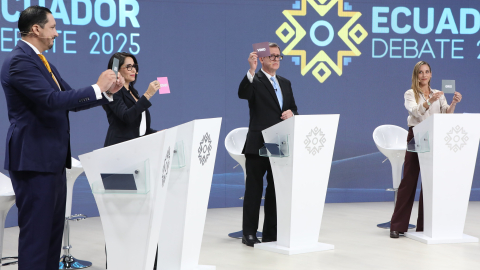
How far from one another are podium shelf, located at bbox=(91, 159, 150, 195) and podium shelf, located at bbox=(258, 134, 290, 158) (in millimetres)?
1792

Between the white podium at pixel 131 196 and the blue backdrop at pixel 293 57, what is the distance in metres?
3.71

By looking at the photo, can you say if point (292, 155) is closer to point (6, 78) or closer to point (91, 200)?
point (6, 78)

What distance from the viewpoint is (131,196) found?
244cm

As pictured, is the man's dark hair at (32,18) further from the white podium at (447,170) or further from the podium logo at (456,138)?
the podium logo at (456,138)

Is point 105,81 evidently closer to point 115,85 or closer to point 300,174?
point 115,85

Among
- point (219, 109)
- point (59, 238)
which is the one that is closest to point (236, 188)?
point (219, 109)

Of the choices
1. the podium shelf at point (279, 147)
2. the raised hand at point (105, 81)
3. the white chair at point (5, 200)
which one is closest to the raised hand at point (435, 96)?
the podium shelf at point (279, 147)

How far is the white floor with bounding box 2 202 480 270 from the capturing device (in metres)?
3.88

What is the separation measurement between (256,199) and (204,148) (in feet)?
4.03

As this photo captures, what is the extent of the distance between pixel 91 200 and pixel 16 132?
3.77 metres

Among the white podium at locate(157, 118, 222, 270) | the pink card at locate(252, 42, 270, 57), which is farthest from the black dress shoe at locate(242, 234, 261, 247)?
the pink card at locate(252, 42, 270, 57)

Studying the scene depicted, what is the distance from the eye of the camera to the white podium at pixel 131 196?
94.4 inches

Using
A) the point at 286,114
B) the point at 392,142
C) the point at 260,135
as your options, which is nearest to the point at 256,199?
the point at 260,135

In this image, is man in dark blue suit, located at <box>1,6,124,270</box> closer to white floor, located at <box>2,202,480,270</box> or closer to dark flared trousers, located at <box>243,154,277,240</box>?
white floor, located at <box>2,202,480,270</box>
